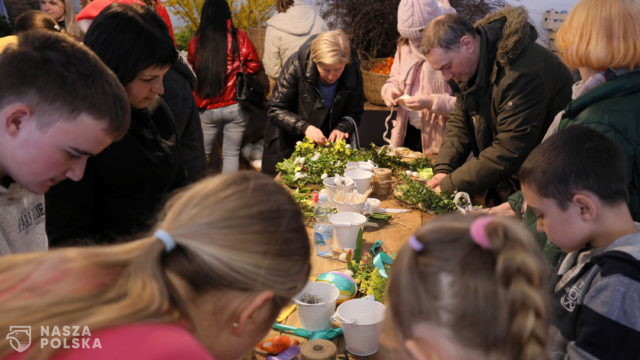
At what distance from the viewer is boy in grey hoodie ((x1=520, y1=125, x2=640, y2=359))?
1387 mm

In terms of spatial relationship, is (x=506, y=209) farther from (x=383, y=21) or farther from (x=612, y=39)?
(x=383, y=21)

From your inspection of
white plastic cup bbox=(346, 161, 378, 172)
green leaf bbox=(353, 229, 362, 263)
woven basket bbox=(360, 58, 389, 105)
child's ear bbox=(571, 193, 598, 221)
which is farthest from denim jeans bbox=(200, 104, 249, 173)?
child's ear bbox=(571, 193, 598, 221)

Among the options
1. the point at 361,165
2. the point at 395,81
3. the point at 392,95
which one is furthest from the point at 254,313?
the point at 395,81

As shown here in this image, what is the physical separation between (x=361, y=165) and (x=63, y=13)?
2.92 m

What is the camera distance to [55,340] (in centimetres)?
92

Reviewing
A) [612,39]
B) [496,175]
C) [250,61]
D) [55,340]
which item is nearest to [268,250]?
[55,340]

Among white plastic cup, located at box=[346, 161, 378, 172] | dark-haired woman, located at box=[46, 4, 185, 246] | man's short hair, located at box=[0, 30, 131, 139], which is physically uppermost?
man's short hair, located at box=[0, 30, 131, 139]

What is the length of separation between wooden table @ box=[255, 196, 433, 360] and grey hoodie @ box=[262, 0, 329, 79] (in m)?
2.42

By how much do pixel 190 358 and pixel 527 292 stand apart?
60 centimetres

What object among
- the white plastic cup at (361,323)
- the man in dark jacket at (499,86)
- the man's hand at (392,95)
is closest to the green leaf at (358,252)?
the white plastic cup at (361,323)

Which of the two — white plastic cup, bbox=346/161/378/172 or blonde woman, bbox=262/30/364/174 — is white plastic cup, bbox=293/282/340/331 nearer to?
white plastic cup, bbox=346/161/378/172

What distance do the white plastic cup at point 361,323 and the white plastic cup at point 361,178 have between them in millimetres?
1136

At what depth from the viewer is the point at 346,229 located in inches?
87.9

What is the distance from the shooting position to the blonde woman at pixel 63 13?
13.9ft
